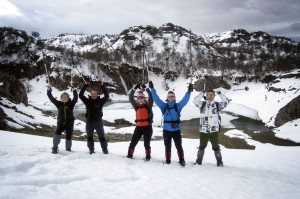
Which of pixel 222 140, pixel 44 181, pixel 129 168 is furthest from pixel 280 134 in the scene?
pixel 44 181

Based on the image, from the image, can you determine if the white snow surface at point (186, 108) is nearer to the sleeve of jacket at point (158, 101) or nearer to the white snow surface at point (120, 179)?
the sleeve of jacket at point (158, 101)

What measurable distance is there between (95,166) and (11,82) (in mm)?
29746

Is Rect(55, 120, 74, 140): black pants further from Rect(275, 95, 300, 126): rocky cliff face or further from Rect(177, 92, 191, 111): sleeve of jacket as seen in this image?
Rect(275, 95, 300, 126): rocky cliff face

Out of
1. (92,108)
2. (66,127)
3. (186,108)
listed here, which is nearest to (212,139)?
(92,108)

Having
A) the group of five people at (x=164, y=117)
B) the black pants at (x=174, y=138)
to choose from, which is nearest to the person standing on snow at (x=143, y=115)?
the group of five people at (x=164, y=117)

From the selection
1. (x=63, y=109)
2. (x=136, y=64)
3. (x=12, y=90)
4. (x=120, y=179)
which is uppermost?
(x=136, y=64)

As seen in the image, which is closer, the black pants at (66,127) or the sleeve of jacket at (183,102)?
the sleeve of jacket at (183,102)

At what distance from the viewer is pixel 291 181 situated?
317 inches

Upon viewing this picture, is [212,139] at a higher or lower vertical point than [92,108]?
lower

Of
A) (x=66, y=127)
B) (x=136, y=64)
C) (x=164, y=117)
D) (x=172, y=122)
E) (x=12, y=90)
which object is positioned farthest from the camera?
(x=136, y=64)

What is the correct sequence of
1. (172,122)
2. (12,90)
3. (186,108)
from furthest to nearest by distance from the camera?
1. (186,108)
2. (12,90)
3. (172,122)

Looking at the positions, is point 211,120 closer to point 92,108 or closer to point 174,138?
point 174,138

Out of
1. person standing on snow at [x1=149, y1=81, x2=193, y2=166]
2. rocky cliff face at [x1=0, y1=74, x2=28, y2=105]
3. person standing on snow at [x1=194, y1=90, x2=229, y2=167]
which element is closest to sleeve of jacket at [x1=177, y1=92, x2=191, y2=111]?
person standing on snow at [x1=149, y1=81, x2=193, y2=166]

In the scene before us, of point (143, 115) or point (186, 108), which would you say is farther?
point (186, 108)
